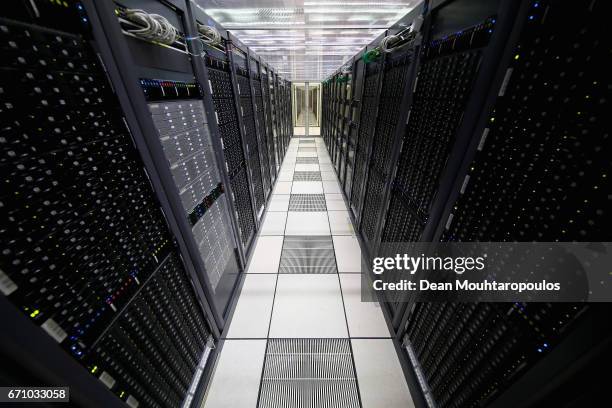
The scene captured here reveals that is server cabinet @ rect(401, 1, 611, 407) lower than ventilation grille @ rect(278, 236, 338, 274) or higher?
higher

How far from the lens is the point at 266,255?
10.1ft

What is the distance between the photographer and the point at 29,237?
635 mm

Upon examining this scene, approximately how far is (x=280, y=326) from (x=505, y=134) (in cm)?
218

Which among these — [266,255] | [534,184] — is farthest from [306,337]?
[534,184]

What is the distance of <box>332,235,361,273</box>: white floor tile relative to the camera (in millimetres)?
2838

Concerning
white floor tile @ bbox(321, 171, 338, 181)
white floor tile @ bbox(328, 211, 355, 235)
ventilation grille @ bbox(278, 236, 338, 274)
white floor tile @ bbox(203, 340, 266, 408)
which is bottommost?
white floor tile @ bbox(321, 171, 338, 181)

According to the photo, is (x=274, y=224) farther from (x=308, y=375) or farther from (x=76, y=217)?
(x=76, y=217)

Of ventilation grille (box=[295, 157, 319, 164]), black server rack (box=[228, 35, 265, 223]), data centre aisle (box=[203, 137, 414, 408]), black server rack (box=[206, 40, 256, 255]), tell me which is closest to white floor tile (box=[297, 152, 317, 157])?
ventilation grille (box=[295, 157, 319, 164])

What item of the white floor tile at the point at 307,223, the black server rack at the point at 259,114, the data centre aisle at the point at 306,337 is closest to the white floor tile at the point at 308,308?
the data centre aisle at the point at 306,337

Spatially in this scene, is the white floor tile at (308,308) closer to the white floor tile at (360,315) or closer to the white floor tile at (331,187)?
the white floor tile at (360,315)

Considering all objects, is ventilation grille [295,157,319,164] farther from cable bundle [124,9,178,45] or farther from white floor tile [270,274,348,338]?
cable bundle [124,9,178,45]

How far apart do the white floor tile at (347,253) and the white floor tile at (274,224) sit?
3.01ft

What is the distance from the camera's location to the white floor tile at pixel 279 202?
14.1ft

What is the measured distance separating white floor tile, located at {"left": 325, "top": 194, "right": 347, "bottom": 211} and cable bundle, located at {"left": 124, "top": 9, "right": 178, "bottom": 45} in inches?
136
